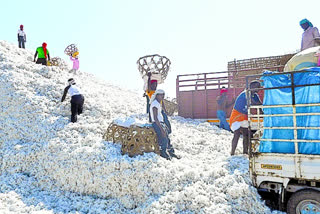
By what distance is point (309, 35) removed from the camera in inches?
216

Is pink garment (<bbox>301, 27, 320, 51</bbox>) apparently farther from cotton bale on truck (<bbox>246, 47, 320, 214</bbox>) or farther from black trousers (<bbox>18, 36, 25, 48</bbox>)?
black trousers (<bbox>18, 36, 25, 48</bbox>)

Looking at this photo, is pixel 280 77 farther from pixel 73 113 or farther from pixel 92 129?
pixel 73 113

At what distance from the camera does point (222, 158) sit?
5176 millimetres

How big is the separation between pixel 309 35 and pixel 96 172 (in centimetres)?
516

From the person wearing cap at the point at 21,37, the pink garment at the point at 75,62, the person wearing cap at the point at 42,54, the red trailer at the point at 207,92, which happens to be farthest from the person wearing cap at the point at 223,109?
the person wearing cap at the point at 21,37

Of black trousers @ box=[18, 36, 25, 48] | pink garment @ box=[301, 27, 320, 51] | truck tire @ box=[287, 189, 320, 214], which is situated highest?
black trousers @ box=[18, 36, 25, 48]

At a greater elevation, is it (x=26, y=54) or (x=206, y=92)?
(x=26, y=54)

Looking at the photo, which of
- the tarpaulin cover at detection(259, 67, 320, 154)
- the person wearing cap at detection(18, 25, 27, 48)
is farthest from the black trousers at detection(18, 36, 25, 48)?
the tarpaulin cover at detection(259, 67, 320, 154)

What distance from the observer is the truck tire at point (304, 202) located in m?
3.29

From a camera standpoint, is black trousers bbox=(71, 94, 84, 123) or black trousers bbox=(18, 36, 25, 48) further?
black trousers bbox=(18, 36, 25, 48)

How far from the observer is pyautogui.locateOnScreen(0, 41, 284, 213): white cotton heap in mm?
3896

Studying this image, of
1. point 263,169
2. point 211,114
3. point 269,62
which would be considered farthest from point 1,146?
point 269,62

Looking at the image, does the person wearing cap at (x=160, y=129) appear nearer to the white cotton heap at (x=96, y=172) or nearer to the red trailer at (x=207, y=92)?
the white cotton heap at (x=96, y=172)

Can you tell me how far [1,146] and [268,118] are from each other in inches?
224
